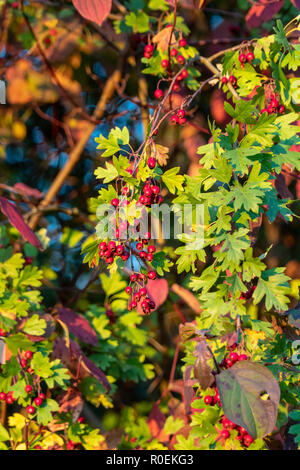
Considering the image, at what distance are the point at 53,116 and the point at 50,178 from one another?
337 mm

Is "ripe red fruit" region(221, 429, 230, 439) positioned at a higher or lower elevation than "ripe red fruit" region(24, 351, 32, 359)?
lower

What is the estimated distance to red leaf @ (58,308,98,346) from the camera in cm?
167

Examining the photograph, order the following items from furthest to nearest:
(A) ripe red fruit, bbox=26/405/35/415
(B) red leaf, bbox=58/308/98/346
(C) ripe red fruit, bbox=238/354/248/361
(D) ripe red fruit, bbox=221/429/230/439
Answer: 1. (B) red leaf, bbox=58/308/98/346
2. (A) ripe red fruit, bbox=26/405/35/415
3. (D) ripe red fruit, bbox=221/429/230/439
4. (C) ripe red fruit, bbox=238/354/248/361

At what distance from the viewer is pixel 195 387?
1374 mm

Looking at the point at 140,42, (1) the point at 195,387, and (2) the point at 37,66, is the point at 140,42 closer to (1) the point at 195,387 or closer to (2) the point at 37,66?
(2) the point at 37,66

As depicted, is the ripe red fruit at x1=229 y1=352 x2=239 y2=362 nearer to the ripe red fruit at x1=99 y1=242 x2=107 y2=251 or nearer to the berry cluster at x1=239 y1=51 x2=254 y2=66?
the ripe red fruit at x1=99 y1=242 x2=107 y2=251

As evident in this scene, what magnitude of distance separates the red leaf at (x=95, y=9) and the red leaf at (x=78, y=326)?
0.90 m

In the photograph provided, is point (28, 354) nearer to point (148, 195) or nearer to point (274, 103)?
point (148, 195)

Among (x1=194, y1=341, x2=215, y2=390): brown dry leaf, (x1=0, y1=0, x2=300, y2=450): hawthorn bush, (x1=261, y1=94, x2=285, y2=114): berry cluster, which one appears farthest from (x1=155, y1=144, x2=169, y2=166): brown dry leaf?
(x1=194, y1=341, x2=215, y2=390): brown dry leaf

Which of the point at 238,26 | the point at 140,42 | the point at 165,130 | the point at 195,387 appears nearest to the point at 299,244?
the point at 165,130

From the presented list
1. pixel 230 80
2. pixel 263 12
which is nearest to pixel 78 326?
pixel 230 80

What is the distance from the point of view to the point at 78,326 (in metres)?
1.69

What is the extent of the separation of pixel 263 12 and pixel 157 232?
79 centimetres

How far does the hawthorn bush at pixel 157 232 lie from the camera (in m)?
1.07
